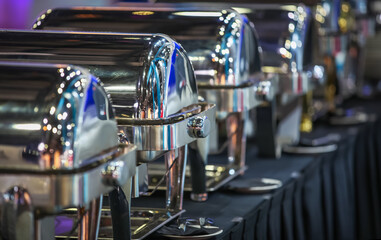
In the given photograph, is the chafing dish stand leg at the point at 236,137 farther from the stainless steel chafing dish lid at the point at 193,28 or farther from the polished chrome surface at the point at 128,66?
the polished chrome surface at the point at 128,66

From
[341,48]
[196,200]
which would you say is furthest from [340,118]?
[196,200]

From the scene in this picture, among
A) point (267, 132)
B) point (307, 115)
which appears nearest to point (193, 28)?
point (267, 132)

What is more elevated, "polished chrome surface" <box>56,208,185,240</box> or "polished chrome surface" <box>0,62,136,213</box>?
"polished chrome surface" <box>0,62,136,213</box>

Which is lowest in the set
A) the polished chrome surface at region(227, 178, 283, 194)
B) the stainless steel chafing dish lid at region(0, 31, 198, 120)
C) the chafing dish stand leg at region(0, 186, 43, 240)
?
the polished chrome surface at region(227, 178, 283, 194)

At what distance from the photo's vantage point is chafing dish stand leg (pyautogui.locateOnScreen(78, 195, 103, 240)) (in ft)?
3.91

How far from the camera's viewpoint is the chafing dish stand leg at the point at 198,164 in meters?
1.80

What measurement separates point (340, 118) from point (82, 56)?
205 centimetres

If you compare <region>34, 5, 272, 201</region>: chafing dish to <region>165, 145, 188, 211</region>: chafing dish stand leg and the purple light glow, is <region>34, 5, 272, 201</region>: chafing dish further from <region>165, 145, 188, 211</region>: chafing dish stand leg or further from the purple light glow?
the purple light glow

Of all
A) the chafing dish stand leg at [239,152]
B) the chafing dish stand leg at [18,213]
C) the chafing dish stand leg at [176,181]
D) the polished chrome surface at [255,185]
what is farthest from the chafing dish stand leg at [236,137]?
the chafing dish stand leg at [18,213]

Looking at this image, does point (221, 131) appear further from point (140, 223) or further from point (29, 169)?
point (29, 169)

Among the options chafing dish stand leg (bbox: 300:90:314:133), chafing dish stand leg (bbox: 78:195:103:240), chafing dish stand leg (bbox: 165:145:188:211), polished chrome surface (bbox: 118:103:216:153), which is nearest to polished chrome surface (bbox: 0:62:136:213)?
chafing dish stand leg (bbox: 78:195:103:240)

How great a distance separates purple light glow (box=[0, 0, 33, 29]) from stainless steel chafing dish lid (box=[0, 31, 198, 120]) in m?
1.72

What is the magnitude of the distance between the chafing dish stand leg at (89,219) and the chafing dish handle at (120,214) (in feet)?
0.34

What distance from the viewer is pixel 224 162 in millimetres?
2303
